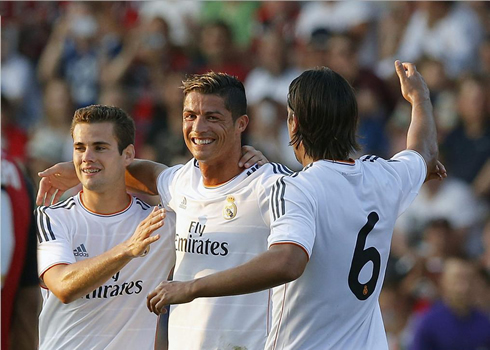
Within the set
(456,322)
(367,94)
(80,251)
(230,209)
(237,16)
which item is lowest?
(456,322)

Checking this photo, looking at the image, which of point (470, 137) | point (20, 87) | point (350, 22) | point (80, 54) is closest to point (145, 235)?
point (470, 137)

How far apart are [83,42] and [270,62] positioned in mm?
3204

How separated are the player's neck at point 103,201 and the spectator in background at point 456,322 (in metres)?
4.40

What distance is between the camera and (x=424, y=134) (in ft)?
17.1

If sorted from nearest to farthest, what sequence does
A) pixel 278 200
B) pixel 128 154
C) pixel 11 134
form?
pixel 278 200
pixel 128 154
pixel 11 134

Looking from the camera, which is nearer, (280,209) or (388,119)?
(280,209)

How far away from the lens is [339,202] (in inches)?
172

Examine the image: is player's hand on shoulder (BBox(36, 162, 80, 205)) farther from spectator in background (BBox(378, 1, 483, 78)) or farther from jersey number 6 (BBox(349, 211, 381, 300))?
spectator in background (BBox(378, 1, 483, 78))

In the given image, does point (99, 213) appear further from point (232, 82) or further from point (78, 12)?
point (78, 12)

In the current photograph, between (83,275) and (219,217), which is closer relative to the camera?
(83,275)

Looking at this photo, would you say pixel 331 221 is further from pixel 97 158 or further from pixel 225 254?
pixel 97 158

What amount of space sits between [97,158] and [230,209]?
96 centimetres

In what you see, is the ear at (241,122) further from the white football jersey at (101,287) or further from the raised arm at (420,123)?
the raised arm at (420,123)

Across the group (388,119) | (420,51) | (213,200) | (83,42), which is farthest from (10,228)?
(83,42)
